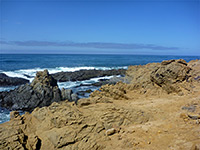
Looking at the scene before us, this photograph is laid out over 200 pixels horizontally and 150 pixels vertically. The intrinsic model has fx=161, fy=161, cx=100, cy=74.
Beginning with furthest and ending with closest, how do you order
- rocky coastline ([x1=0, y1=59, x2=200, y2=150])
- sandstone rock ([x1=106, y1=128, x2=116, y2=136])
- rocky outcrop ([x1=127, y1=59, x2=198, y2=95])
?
rocky outcrop ([x1=127, y1=59, x2=198, y2=95]) → sandstone rock ([x1=106, y1=128, x2=116, y2=136]) → rocky coastline ([x1=0, y1=59, x2=200, y2=150])

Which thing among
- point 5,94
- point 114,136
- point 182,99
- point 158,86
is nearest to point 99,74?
point 5,94

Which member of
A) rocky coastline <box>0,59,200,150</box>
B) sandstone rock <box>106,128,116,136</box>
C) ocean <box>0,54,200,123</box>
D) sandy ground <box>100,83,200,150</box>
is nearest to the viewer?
sandy ground <box>100,83,200,150</box>

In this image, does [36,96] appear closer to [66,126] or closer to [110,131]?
[66,126]

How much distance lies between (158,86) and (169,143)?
624 centimetres

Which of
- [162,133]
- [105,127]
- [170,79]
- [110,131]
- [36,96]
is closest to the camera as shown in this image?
[162,133]

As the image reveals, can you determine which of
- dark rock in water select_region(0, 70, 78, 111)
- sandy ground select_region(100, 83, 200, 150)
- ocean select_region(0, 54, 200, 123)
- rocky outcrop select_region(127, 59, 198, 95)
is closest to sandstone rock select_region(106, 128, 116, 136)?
sandy ground select_region(100, 83, 200, 150)

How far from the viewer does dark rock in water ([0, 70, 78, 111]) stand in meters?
16.7

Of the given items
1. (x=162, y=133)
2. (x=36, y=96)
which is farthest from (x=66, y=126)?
(x=36, y=96)

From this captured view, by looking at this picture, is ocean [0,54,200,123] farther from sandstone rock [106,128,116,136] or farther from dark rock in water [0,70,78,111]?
sandstone rock [106,128,116,136]

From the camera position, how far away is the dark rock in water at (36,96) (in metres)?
16.7

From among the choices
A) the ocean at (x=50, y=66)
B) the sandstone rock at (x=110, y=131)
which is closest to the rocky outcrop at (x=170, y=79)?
the sandstone rock at (x=110, y=131)

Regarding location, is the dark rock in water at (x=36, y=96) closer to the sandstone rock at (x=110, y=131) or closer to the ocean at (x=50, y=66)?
the ocean at (x=50, y=66)

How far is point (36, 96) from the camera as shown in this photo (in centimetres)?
1714

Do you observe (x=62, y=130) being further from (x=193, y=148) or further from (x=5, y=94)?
(x=5, y=94)
